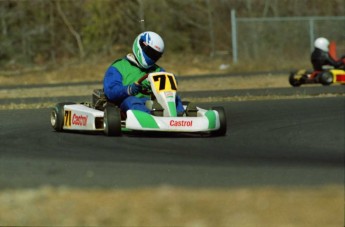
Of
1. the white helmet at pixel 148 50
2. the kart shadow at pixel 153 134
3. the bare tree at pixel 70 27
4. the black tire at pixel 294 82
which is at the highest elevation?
the bare tree at pixel 70 27

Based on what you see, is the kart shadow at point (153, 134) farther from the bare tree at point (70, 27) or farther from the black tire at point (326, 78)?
the bare tree at point (70, 27)

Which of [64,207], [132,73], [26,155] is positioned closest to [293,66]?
[132,73]

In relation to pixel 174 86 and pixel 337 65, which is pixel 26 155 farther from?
pixel 337 65

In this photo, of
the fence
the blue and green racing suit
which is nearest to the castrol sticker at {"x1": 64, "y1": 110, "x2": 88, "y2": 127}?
the blue and green racing suit

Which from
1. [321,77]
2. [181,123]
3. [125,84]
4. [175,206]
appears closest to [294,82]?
[321,77]

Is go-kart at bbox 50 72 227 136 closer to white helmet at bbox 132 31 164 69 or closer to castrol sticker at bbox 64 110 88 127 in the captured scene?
castrol sticker at bbox 64 110 88 127

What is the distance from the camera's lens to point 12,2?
41062 mm

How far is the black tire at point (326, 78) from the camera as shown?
2386 cm

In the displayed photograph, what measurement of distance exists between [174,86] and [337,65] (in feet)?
43.7

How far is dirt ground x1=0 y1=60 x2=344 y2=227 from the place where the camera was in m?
6.07

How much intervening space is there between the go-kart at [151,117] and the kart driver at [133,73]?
12 centimetres

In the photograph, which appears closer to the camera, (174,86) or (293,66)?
(174,86)

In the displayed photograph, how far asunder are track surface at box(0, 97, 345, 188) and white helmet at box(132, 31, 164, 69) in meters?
1.28

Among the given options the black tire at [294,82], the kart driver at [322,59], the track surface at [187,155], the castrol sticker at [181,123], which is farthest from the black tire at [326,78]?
the castrol sticker at [181,123]
